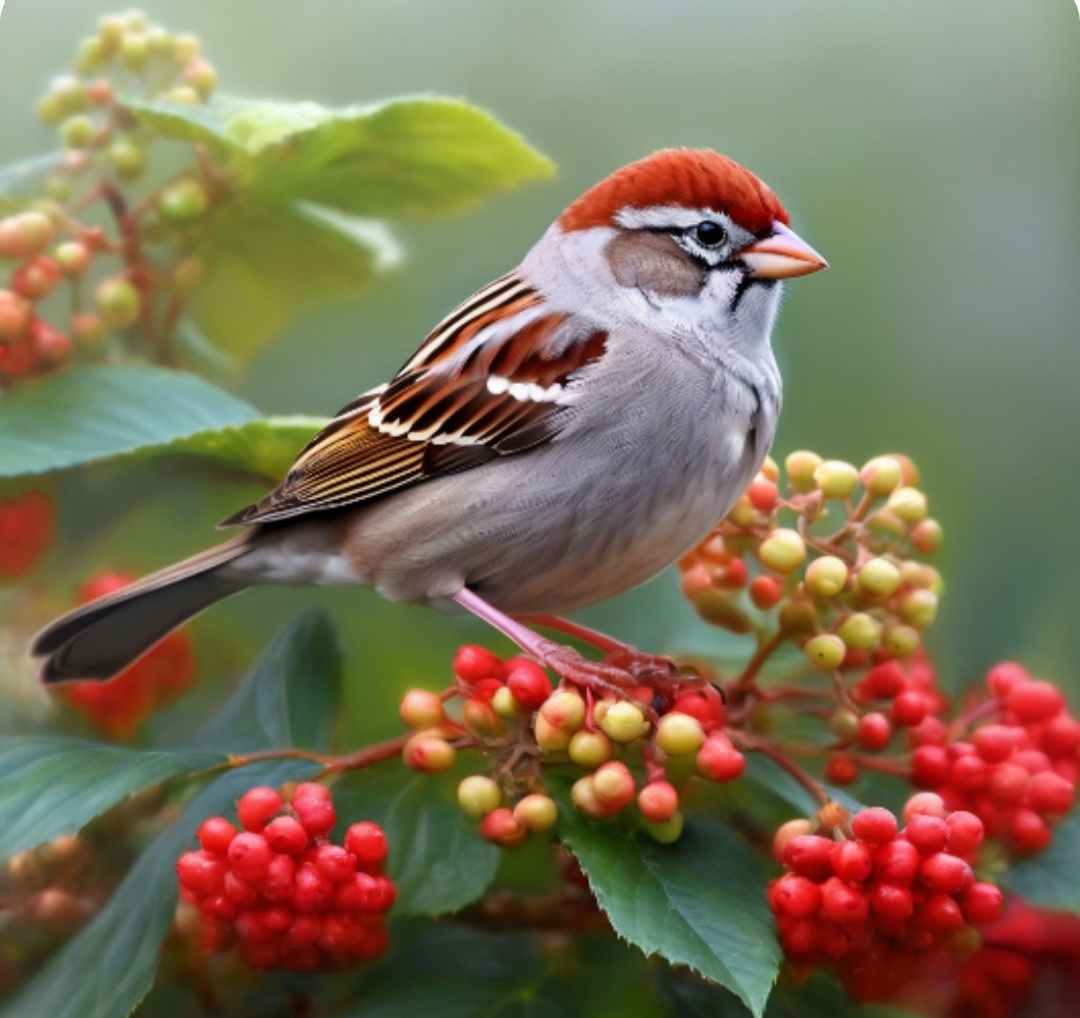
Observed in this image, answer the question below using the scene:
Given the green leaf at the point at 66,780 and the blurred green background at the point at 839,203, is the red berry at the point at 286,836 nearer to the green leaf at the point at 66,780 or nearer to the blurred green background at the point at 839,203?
the green leaf at the point at 66,780

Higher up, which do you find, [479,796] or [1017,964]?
[479,796]

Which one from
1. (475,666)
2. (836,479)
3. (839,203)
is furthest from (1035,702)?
(839,203)

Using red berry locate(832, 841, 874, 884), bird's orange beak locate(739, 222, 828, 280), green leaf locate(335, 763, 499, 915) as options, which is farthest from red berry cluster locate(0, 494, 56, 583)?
red berry locate(832, 841, 874, 884)

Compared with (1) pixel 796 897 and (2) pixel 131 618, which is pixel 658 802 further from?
(2) pixel 131 618

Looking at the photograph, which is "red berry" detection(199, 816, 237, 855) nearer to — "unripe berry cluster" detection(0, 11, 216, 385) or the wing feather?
the wing feather

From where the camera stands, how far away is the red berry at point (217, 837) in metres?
0.86

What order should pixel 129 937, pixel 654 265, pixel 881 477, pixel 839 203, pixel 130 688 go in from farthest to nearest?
pixel 839 203 → pixel 130 688 → pixel 654 265 → pixel 881 477 → pixel 129 937

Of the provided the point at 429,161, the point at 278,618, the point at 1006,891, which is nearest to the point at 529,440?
the point at 429,161

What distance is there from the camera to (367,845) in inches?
34.1

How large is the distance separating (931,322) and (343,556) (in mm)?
719

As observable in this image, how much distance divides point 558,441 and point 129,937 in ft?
1.60

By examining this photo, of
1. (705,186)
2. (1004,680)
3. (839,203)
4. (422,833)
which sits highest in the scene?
(705,186)

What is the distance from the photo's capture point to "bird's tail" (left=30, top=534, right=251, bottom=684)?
1.15 meters

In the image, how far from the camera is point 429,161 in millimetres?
1211
